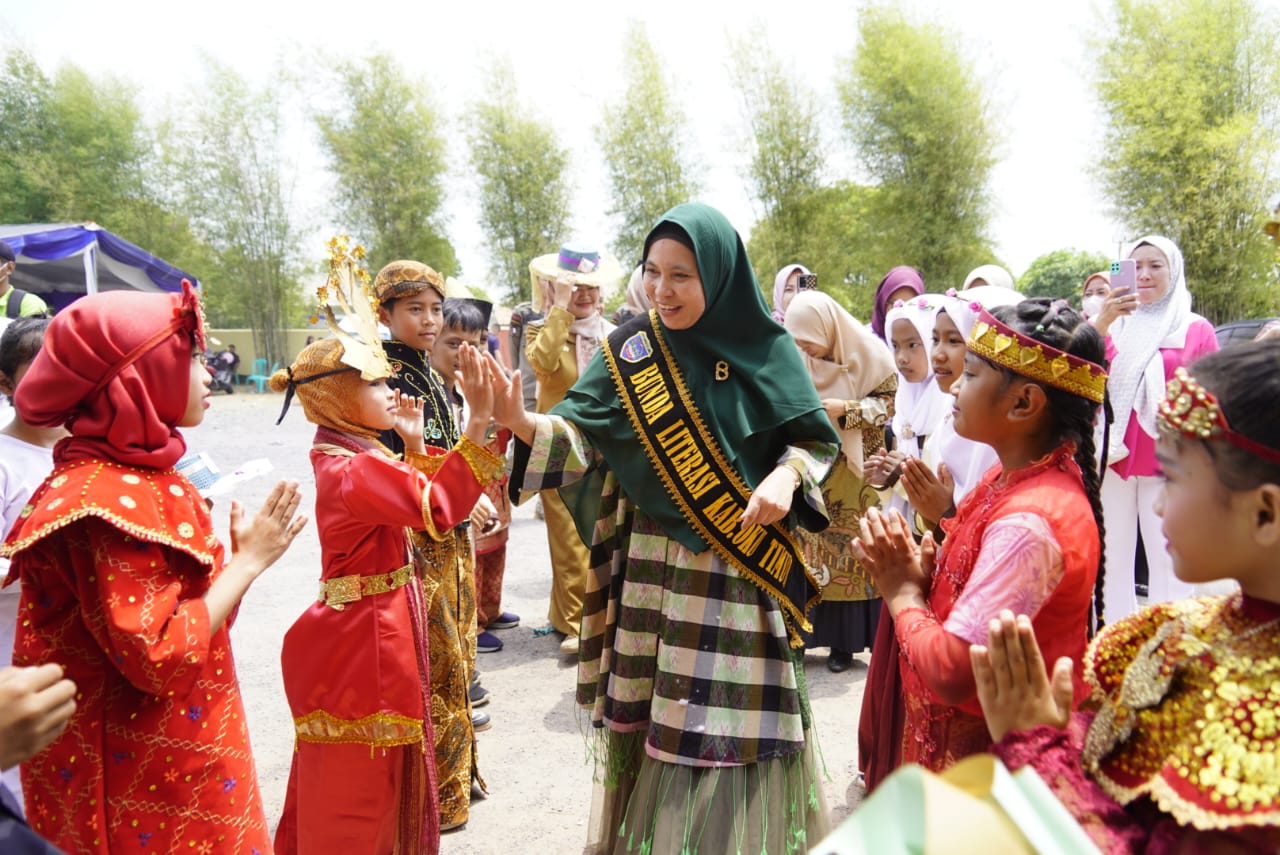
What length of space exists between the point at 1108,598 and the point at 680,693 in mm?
3466

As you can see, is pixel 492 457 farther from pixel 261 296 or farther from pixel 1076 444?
pixel 261 296

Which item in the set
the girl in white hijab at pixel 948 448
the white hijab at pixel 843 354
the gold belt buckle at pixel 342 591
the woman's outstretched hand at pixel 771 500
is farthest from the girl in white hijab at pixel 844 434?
the gold belt buckle at pixel 342 591

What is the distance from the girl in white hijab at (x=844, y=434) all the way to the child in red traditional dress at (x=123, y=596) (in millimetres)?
2888

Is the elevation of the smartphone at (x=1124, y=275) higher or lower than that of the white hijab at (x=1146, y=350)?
higher

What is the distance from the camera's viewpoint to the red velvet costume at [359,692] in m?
2.68

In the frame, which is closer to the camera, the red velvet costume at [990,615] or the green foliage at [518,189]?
the red velvet costume at [990,615]

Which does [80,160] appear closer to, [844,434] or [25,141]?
[25,141]

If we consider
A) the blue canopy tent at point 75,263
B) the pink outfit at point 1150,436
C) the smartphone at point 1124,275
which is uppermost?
the blue canopy tent at point 75,263

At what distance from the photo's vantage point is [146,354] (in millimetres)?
1977

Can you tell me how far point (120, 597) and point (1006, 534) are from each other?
1.78 metres

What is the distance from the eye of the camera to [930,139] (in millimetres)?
17797

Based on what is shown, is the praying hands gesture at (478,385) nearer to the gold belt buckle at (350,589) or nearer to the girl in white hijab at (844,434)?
the gold belt buckle at (350,589)

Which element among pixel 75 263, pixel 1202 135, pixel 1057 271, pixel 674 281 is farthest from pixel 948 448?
pixel 1057 271

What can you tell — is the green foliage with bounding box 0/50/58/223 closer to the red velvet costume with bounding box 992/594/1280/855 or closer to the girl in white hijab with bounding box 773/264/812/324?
the girl in white hijab with bounding box 773/264/812/324
